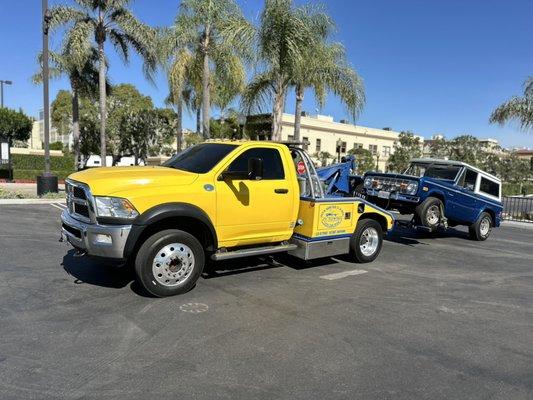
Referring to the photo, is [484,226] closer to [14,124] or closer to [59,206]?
[59,206]

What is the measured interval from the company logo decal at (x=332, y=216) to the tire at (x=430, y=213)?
126 inches

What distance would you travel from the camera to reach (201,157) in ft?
22.4

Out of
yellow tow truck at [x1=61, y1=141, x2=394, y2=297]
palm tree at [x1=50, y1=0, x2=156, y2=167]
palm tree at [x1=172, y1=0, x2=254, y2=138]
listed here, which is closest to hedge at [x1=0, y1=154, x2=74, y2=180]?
palm tree at [x1=50, y1=0, x2=156, y2=167]

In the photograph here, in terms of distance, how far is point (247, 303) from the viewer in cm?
589

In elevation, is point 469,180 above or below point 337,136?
below

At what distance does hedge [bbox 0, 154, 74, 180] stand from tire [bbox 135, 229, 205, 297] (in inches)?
1077

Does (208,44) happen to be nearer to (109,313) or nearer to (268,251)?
(268,251)

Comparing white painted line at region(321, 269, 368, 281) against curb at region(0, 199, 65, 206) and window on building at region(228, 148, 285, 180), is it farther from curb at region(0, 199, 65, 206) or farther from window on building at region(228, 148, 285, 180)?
curb at region(0, 199, 65, 206)

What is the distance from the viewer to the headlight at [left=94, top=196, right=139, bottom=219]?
5.58m

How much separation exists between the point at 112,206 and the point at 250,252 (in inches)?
82.6

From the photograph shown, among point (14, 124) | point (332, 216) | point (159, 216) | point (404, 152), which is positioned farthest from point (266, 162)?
point (404, 152)

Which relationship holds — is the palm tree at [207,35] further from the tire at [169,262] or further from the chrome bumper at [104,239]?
the chrome bumper at [104,239]

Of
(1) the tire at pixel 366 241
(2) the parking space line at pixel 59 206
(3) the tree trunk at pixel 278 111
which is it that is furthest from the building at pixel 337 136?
(1) the tire at pixel 366 241

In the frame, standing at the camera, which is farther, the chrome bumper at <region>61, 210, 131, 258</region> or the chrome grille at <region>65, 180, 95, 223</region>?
the chrome grille at <region>65, 180, 95, 223</region>
